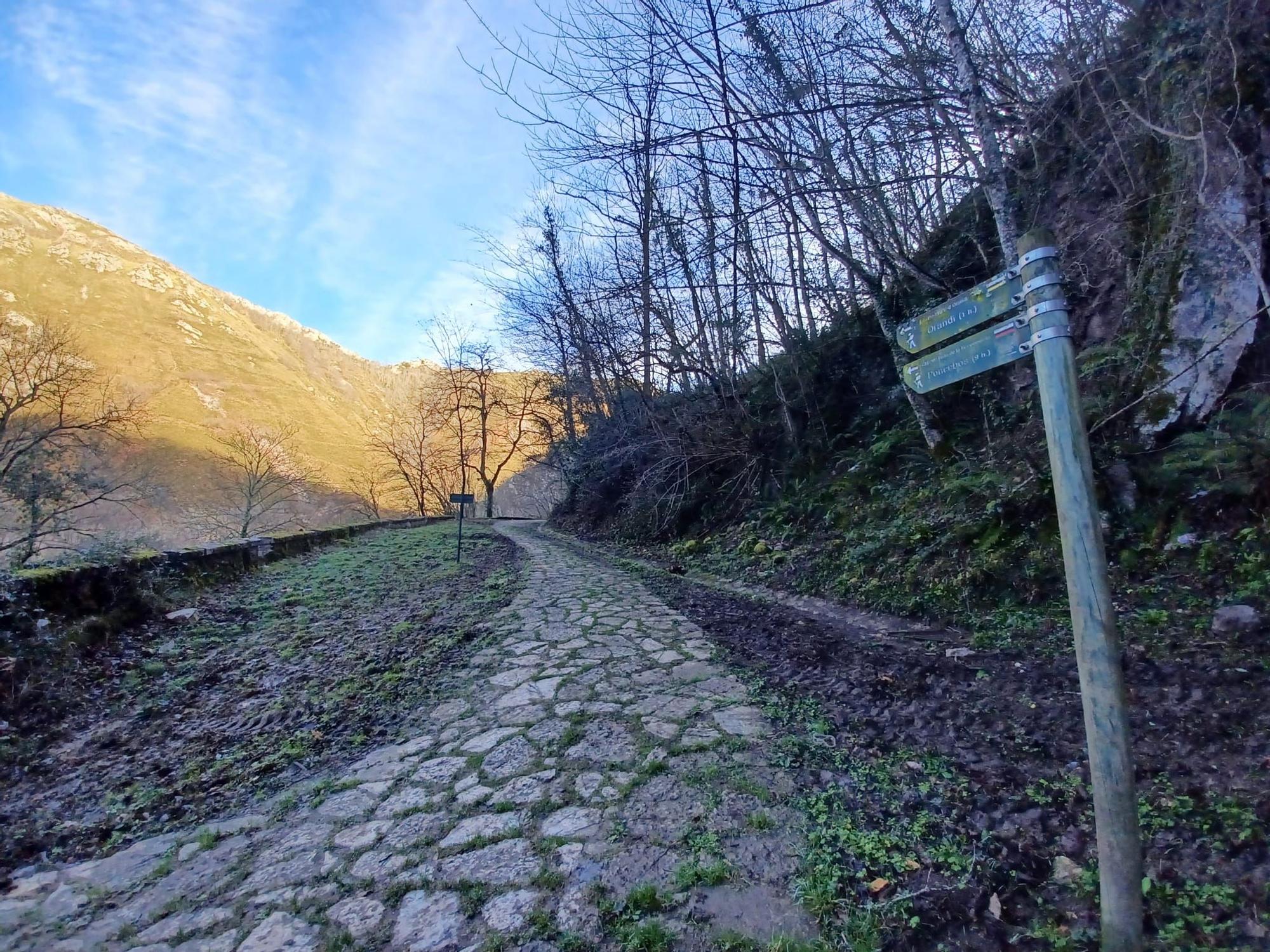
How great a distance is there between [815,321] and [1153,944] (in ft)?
32.7

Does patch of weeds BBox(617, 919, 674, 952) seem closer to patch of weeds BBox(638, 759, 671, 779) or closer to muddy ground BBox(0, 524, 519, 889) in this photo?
patch of weeds BBox(638, 759, 671, 779)

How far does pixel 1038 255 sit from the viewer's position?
1.62 meters

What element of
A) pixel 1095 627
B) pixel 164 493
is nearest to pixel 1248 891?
pixel 1095 627

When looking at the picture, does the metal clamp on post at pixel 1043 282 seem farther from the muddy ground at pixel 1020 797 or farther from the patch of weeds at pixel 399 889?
the patch of weeds at pixel 399 889

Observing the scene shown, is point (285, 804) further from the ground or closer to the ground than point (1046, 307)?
closer to the ground

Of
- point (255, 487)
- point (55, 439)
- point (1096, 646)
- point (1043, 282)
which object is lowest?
point (1096, 646)

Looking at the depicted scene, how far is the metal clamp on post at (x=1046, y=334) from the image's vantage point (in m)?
1.52

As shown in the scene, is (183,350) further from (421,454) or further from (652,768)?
(652,768)

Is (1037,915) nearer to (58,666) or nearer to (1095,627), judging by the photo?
(1095,627)

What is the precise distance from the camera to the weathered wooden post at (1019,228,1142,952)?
142 cm

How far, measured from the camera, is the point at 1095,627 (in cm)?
144

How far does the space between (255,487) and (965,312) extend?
29.7m

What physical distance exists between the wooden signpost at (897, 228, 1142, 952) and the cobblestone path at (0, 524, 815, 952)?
89 centimetres

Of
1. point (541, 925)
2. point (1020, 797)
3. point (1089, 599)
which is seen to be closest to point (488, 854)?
point (541, 925)
